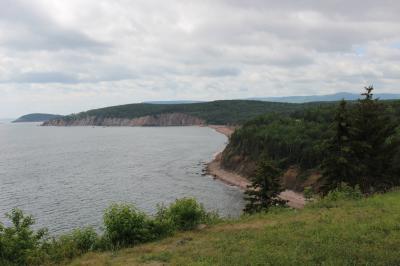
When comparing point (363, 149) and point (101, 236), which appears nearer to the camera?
point (101, 236)

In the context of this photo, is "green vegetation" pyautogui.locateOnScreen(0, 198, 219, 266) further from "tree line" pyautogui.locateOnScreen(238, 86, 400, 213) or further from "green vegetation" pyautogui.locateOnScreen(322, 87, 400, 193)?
"green vegetation" pyautogui.locateOnScreen(322, 87, 400, 193)

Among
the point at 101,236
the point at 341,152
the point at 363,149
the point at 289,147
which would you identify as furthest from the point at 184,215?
the point at 289,147

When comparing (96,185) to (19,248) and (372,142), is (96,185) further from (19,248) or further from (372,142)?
(19,248)

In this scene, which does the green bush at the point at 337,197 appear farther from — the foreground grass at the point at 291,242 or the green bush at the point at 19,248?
the green bush at the point at 19,248

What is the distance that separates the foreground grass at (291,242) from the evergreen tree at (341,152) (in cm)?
1253

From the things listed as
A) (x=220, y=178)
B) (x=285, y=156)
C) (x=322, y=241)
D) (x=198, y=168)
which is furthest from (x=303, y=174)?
(x=322, y=241)

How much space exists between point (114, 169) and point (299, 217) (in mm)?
84240

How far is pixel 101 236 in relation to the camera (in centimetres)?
1781

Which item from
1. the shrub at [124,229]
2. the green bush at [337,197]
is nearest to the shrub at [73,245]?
the shrub at [124,229]

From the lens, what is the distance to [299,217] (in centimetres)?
1897

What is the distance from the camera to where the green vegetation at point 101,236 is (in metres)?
15.4

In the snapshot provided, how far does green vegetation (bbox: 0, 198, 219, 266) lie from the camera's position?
15.4 metres

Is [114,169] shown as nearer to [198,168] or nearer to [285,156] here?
[198,168]

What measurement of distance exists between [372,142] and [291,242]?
947 inches
